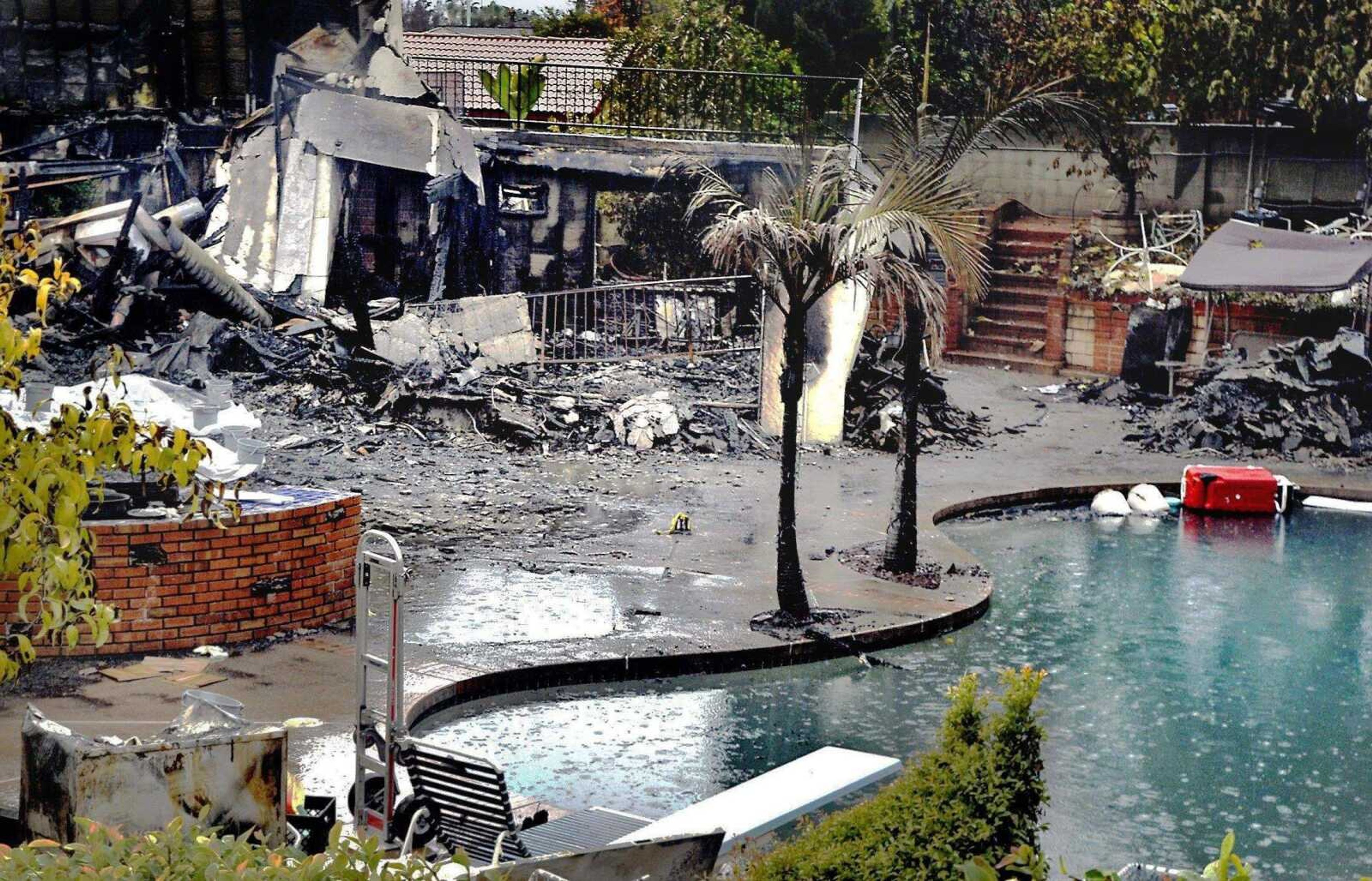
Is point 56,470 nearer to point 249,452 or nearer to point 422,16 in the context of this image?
point 249,452

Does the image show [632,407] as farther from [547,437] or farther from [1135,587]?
[1135,587]

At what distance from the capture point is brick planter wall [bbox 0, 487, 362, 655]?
31.2ft

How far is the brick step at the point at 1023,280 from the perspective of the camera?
82.6 feet

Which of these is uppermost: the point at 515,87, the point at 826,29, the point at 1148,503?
the point at 826,29

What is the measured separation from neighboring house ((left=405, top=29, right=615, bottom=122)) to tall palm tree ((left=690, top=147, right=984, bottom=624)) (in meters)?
9.67

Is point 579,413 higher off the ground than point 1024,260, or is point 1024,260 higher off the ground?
point 1024,260

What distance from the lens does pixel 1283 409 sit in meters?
18.7

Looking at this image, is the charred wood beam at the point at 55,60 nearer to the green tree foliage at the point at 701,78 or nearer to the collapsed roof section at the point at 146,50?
the collapsed roof section at the point at 146,50

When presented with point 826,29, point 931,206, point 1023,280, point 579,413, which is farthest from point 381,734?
point 826,29

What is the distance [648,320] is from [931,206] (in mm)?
9876

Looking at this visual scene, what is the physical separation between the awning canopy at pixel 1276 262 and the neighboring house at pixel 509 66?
8.51 meters

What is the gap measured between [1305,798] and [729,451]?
938cm

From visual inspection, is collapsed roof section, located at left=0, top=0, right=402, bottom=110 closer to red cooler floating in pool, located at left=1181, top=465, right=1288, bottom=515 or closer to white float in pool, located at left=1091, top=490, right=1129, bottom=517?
white float in pool, located at left=1091, top=490, right=1129, bottom=517

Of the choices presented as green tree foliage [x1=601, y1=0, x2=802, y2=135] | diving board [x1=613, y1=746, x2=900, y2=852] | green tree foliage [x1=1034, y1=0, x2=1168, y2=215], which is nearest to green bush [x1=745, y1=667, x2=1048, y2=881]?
diving board [x1=613, y1=746, x2=900, y2=852]
